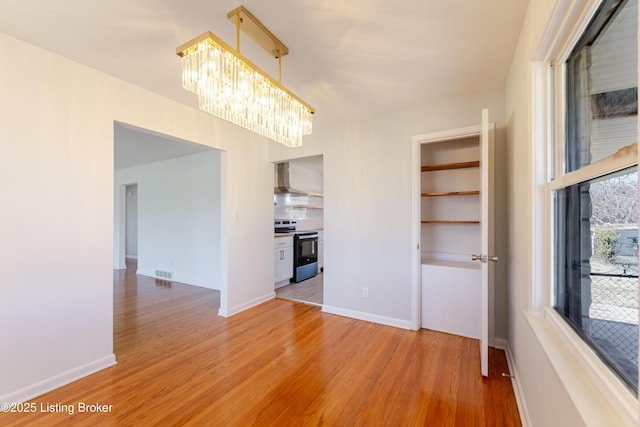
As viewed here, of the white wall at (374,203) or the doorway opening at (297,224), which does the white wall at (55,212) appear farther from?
the doorway opening at (297,224)

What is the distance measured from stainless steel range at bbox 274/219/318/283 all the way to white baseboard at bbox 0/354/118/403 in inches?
117

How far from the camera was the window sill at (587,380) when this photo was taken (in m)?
0.70

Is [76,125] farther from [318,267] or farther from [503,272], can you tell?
[318,267]

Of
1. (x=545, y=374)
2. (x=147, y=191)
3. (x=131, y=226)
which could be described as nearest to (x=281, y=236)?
(x=147, y=191)

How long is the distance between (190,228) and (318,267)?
261 cm

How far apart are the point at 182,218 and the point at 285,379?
3.84 metres

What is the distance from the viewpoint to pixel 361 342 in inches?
98.5

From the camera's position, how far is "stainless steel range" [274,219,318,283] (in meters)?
4.85

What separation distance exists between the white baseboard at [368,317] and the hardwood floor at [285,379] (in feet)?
0.36

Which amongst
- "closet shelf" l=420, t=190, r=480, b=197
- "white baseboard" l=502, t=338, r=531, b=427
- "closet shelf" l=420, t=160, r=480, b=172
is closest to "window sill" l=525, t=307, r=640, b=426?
"white baseboard" l=502, t=338, r=531, b=427

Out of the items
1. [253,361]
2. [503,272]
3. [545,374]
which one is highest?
[503,272]

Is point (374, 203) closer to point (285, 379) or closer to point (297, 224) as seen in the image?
point (285, 379)

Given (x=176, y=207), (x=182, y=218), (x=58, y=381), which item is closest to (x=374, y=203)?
(x=58, y=381)

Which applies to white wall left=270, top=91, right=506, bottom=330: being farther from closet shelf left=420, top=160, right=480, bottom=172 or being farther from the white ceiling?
the white ceiling
